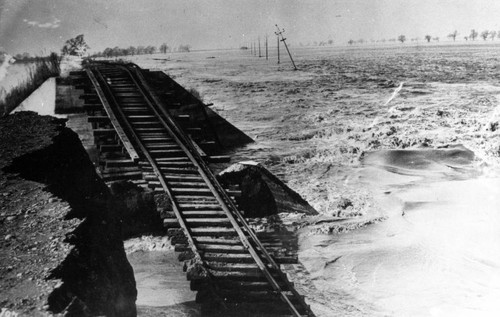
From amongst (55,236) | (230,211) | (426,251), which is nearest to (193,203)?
(230,211)

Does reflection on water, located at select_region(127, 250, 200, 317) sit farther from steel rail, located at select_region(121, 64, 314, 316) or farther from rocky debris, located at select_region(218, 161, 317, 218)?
rocky debris, located at select_region(218, 161, 317, 218)

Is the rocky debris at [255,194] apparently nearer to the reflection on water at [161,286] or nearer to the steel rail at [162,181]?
the steel rail at [162,181]

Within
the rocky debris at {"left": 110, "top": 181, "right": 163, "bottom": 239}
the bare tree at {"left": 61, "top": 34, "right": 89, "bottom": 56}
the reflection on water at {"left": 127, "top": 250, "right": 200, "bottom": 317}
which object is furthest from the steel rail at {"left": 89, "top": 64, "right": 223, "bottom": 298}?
the bare tree at {"left": 61, "top": 34, "right": 89, "bottom": 56}

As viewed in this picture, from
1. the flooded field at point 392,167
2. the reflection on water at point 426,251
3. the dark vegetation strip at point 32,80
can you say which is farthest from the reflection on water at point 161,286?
the dark vegetation strip at point 32,80

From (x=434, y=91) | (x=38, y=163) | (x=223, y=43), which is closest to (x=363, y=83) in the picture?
(x=434, y=91)

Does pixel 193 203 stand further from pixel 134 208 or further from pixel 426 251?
pixel 426 251

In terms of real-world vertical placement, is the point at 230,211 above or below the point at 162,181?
below
